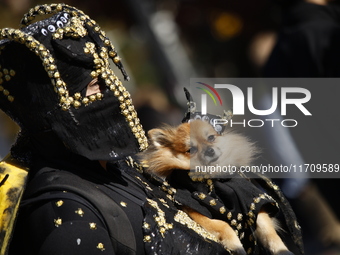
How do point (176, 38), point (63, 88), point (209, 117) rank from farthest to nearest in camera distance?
point (176, 38), point (209, 117), point (63, 88)

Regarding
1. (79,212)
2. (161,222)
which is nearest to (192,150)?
(161,222)

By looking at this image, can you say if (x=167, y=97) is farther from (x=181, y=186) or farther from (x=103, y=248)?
(x=103, y=248)

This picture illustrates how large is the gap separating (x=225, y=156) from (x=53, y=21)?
1144 mm

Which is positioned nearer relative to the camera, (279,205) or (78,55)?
(78,55)

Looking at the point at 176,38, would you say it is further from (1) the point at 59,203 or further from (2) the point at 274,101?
(1) the point at 59,203

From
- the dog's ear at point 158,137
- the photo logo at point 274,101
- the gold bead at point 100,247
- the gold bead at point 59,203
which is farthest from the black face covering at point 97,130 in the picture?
the photo logo at point 274,101

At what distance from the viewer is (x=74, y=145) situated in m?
2.71

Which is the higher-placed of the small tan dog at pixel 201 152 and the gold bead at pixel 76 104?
the gold bead at pixel 76 104

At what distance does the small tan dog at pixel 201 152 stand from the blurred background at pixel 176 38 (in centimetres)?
165

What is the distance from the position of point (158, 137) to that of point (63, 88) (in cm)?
89

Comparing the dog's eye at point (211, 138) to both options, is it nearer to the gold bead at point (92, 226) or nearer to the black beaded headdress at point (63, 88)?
the black beaded headdress at point (63, 88)

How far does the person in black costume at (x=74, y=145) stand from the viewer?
259 centimetres

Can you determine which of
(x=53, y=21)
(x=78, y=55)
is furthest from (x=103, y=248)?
(x=53, y=21)

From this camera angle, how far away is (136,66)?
18.5 feet
